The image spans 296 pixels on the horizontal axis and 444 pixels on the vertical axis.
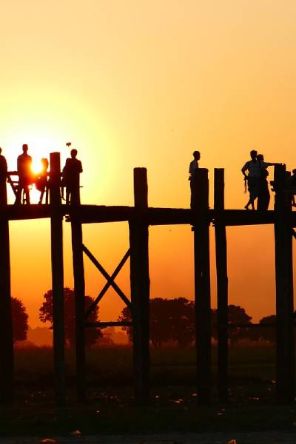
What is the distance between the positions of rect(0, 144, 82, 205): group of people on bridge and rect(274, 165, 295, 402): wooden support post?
14.7 feet

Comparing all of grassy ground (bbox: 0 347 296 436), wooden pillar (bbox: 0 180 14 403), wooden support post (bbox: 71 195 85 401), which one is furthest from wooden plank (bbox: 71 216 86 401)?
wooden pillar (bbox: 0 180 14 403)

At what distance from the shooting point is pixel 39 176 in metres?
35.6

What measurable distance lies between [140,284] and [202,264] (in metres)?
1.44

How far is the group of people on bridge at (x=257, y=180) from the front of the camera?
119ft

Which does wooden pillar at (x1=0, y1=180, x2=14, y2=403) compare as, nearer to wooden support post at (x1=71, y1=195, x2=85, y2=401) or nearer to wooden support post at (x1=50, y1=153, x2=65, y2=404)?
wooden support post at (x1=50, y1=153, x2=65, y2=404)

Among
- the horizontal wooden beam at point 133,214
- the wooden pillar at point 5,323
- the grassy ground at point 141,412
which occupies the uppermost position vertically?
the horizontal wooden beam at point 133,214

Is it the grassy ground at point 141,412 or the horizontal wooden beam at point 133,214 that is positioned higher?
the horizontal wooden beam at point 133,214

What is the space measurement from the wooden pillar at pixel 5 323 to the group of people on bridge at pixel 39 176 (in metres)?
1.33

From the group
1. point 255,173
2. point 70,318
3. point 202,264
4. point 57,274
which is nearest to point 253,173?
point 255,173

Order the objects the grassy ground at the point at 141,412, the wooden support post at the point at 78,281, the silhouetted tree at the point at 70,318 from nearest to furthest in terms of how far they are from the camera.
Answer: the grassy ground at the point at 141,412
the wooden support post at the point at 78,281
the silhouetted tree at the point at 70,318

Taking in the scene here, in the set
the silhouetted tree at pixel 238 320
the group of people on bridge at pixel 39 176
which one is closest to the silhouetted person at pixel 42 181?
the group of people on bridge at pixel 39 176

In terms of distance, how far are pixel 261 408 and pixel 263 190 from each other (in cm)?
506

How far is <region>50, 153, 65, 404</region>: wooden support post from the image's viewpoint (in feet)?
117

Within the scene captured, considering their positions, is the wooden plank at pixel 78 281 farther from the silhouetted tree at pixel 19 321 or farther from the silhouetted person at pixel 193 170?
the silhouetted tree at pixel 19 321
